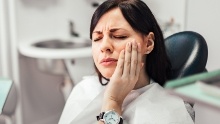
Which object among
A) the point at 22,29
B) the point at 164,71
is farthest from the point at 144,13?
the point at 22,29

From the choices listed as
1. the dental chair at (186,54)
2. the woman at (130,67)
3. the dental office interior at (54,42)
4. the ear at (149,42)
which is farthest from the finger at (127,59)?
the dental office interior at (54,42)

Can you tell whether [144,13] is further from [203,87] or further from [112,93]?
[203,87]

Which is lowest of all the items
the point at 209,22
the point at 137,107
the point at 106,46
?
the point at 137,107

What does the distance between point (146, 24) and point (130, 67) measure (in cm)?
17

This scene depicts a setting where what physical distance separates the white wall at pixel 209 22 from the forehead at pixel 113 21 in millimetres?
1117

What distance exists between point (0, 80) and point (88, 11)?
1483mm

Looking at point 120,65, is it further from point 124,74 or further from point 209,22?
point 209,22

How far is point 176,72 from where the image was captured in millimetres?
1269

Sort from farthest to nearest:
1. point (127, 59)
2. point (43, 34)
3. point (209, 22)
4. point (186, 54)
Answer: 1. point (43, 34)
2. point (209, 22)
3. point (186, 54)
4. point (127, 59)

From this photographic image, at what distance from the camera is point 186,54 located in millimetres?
1267

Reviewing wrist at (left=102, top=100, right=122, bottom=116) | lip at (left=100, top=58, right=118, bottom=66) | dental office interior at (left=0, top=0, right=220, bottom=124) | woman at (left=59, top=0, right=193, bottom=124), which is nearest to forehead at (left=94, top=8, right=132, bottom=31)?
woman at (left=59, top=0, right=193, bottom=124)

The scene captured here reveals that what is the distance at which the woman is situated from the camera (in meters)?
1.01

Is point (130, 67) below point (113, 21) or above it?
below

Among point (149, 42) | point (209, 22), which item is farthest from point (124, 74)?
point (209, 22)
